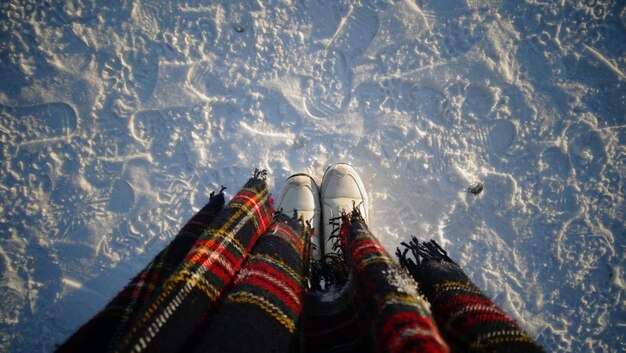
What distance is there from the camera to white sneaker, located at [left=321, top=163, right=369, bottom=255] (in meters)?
1.78

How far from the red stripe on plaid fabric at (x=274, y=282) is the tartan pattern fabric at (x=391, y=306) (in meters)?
0.19

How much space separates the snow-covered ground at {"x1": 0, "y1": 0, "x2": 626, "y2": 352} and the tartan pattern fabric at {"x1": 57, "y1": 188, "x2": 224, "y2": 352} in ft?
2.33

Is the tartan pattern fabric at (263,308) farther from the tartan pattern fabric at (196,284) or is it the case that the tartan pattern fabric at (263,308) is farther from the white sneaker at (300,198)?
the white sneaker at (300,198)

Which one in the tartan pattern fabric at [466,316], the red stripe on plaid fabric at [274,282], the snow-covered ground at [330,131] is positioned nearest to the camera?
the tartan pattern fabric at [466,316]

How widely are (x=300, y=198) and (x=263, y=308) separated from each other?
1015 mm

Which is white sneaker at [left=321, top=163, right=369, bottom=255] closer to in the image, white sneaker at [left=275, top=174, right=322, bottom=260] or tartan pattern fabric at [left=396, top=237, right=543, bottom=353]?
white sneaker at [left=275, top=174, right=322, bottom=260]

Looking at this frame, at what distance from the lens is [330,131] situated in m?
1.84

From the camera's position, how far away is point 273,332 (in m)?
0.76

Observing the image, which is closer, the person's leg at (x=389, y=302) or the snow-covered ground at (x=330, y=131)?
the person's leg at (x=389, y=302)

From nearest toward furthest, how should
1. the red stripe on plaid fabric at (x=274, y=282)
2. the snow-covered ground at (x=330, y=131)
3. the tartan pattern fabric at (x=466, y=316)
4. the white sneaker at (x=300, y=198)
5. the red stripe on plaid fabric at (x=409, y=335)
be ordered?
the red stripe on plaid fabric at (x=409, y=335)
the tartan pattern fabric at (x=466, y=316)
the red stripe on plaid fabric at (x=274, y=282)
the snow-covered ground at (x=330, y=131)
the white sneaker at (x=300, y=198)

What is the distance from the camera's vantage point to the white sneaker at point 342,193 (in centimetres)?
178

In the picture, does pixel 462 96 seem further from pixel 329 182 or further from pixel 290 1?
pixel 290 1

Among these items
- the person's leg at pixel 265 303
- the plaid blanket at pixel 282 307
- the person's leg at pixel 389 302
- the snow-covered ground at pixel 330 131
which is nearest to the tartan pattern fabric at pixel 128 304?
the plaid blanket at pixel 282 307

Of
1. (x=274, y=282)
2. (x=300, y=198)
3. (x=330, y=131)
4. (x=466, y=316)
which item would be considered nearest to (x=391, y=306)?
(x=466, y=316)
